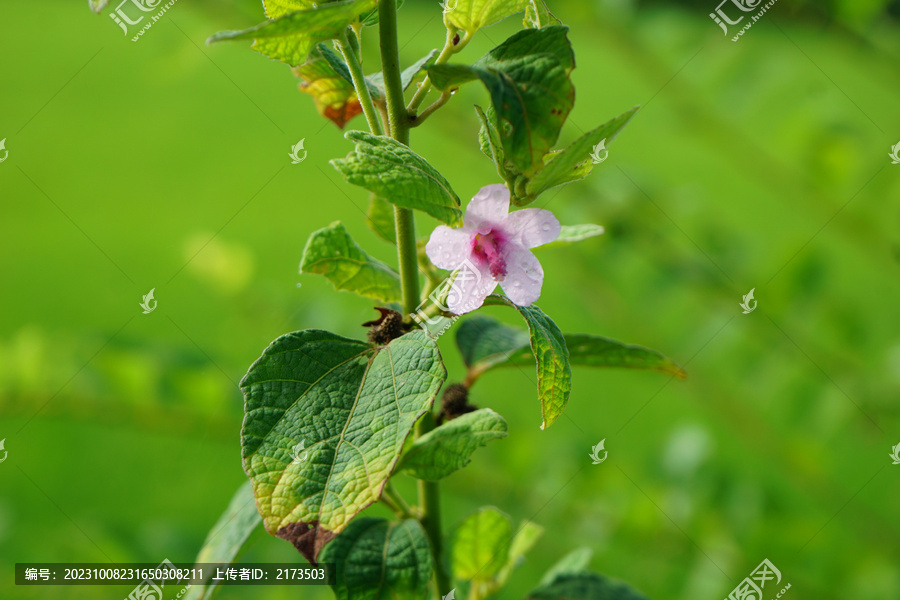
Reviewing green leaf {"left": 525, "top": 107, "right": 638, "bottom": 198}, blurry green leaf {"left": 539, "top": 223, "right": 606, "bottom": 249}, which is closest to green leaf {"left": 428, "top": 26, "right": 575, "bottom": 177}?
green leaf {"left": 525, "top": 107, "right": 638, "bottom": 198}

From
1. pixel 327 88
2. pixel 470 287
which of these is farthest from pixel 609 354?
pixel 327 88

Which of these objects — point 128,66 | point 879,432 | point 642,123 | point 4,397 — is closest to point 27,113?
point 128,66

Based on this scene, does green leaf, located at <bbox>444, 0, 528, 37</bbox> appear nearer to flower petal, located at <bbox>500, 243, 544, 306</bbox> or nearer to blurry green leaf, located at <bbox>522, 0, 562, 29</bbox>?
blurry green leaf, located at <bbox>522, 0, 562, 29</bbox>

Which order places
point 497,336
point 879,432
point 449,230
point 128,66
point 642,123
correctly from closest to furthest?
point 449,230 < point 497,336 < point 879,432 < point 642,123 < point 128,66

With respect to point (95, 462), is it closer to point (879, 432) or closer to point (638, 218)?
point (638, 218)

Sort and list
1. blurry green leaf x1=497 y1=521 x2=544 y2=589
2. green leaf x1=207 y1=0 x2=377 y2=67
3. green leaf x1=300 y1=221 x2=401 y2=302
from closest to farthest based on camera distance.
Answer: green leaf x1=207 y1=0 x2=377 y2=67, green leaf x1=300 y1=221 x2=401 y2=302, blurry green leaf x1=497 y1=521 x2=544 y2=589

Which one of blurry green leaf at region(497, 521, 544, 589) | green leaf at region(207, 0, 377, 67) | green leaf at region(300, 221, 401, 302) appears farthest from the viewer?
blurry green leaf at region(497, 521, 544, 589)

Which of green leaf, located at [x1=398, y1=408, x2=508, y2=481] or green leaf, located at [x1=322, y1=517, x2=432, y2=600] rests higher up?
green leaf, located at [x1=398, y1=408, x2=508, y2=481]

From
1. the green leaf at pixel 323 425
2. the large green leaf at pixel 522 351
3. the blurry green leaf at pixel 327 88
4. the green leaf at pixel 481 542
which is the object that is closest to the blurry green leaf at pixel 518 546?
the green leaf at pixel 481 542
